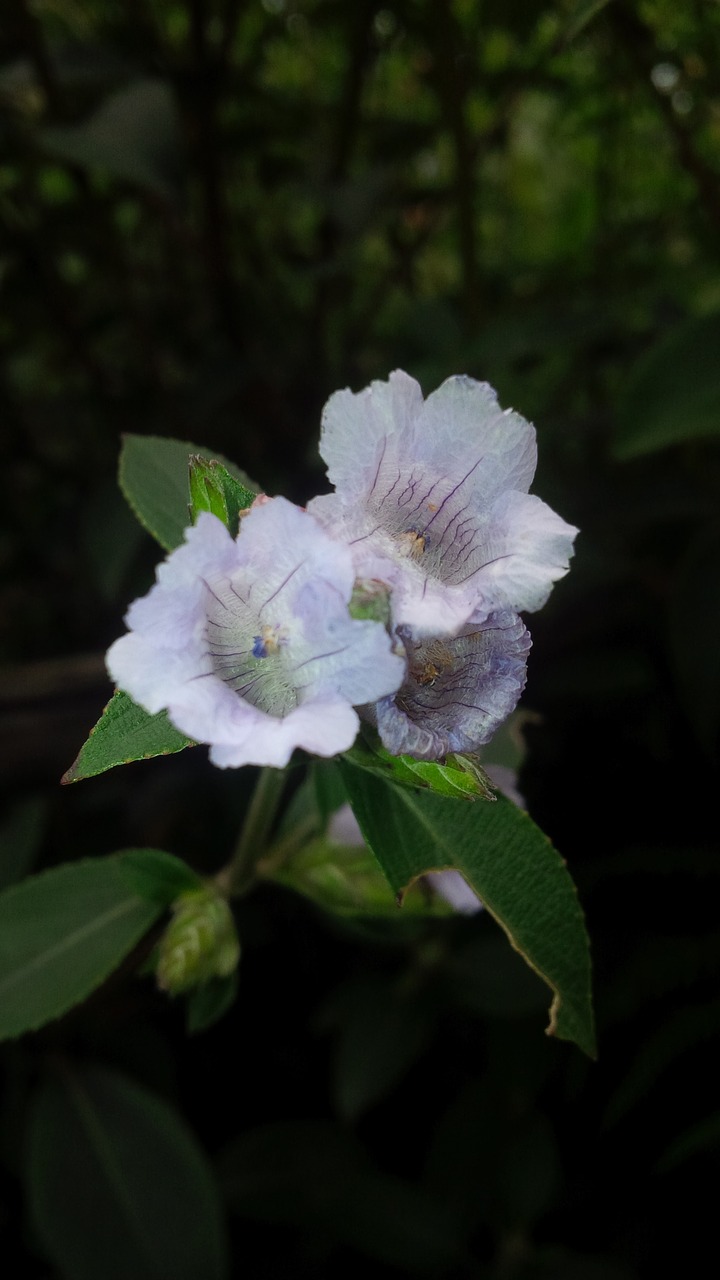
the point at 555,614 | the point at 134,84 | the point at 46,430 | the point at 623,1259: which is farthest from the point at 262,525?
the point at 46,430

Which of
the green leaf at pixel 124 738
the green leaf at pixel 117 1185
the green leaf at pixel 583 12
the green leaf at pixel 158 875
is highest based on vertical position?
the green leaf at pixel 583 12

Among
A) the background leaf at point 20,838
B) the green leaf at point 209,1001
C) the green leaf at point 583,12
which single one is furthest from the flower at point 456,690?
the background leaf at point 20,838

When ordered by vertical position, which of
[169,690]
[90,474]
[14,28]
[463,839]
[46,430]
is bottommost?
[463,839]

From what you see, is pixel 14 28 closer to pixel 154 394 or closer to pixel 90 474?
pixel 154 394

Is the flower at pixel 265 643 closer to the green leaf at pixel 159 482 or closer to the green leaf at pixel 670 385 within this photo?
the green leaf at pixel 159 482

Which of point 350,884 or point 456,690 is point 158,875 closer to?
point 350,884

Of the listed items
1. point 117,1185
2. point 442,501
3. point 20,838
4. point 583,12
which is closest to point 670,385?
point 583,12
